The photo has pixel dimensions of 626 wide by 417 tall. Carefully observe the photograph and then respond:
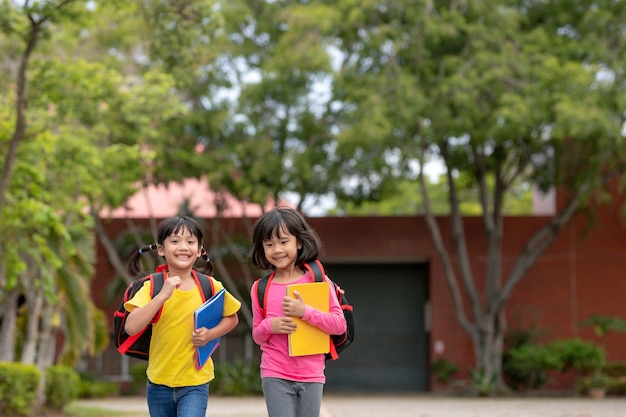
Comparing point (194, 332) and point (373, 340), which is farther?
point (373, 340)

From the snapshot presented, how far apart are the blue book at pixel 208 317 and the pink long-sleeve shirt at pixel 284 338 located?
0.20 metres

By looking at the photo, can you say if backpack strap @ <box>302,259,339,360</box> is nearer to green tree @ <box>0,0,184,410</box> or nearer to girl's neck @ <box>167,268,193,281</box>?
girl's neck @ <box>167,268,193,281</box>

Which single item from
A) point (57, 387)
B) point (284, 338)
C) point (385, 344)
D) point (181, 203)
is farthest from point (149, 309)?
point (385, 344)

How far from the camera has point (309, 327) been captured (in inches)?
201

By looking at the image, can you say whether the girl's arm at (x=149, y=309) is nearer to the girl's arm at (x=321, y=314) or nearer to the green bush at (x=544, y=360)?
the girl's arm at (x=321, y=314)

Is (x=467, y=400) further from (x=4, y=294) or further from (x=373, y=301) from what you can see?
(x=4, y=294)

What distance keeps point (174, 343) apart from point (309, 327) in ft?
2.27

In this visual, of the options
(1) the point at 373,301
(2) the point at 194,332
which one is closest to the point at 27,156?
(2) the point at 194,332

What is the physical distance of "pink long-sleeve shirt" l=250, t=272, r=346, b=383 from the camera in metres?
5.11

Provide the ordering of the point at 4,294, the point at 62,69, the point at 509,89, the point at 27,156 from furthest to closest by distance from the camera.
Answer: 1. the point at 509,89
2. the point at 4,294
3. the point at 27,156
4. the point at 62,69

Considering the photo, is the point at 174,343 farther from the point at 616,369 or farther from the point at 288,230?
the point at 616,369

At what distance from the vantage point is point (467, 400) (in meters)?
20.8

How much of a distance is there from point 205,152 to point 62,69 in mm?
10462

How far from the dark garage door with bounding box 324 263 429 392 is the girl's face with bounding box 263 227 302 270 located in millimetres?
20855
